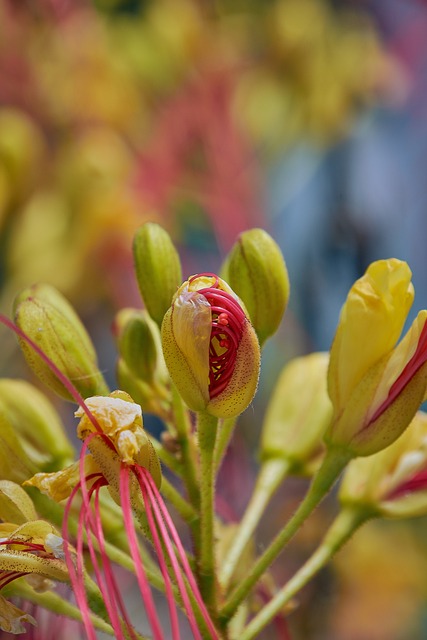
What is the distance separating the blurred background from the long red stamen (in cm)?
87

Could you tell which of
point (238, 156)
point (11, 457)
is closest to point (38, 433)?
point (11, 457)

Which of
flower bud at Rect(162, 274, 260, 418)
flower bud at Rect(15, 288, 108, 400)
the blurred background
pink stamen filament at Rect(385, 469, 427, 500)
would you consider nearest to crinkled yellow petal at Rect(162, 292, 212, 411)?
flower bud at Rect(162, 274, 260, 418)

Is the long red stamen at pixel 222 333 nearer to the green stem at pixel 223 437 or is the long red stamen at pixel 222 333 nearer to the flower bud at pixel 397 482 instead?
the green stem at pixel 223 437

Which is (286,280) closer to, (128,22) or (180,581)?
(180,581)

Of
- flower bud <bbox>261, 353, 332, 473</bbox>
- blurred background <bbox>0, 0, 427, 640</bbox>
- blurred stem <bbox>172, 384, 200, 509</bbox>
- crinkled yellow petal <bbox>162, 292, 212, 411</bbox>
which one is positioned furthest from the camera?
blurred background <bbox>0, 0, 427, 640</bbox>

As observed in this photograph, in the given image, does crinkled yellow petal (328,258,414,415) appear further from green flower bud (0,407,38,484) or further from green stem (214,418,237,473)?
green flower bud (0,407,38,484)

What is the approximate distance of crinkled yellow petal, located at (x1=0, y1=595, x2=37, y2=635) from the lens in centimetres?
58

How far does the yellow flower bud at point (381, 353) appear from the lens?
625 millimetres

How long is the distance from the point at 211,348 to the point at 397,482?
8.8 inches

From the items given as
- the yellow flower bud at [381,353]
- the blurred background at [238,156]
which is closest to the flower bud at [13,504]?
the yellow flower bud at [381,353]

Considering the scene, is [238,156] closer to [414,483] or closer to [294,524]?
[414,483]

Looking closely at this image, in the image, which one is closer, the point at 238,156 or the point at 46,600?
the point at 46,600

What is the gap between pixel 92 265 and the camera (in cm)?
167

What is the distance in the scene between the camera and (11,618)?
0.58 metres
